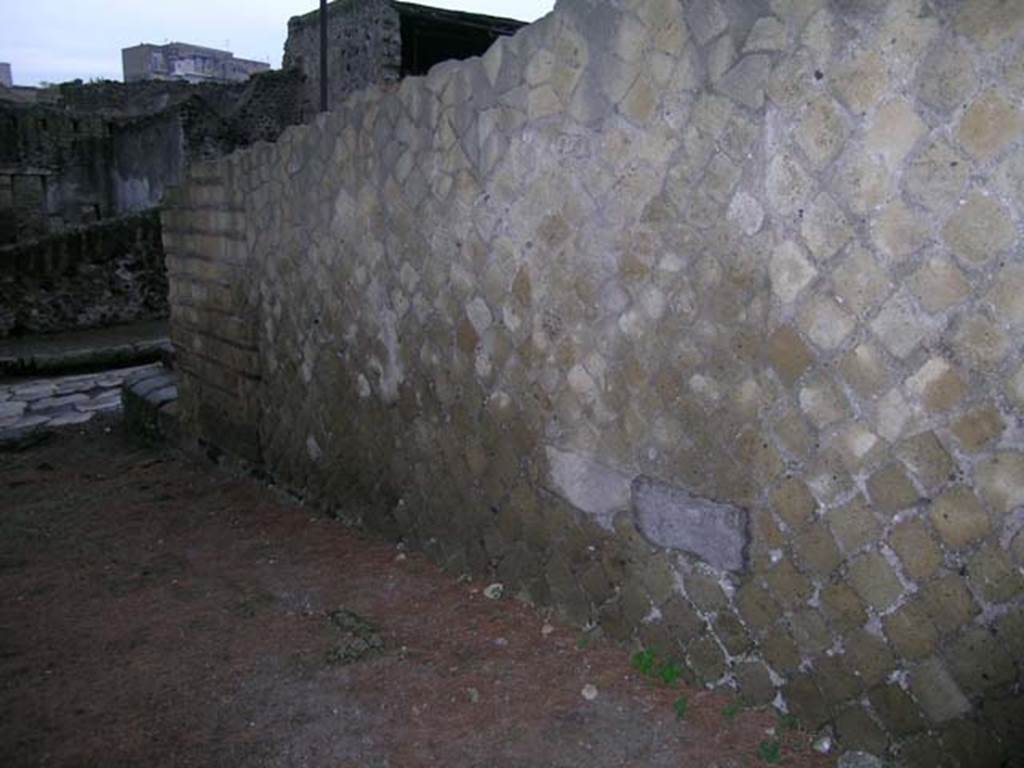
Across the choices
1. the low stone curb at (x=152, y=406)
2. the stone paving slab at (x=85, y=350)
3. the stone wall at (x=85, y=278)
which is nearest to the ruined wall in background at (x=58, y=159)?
the stone wall at (x=85, y=278)

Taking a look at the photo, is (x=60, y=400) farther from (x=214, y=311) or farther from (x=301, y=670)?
(x=301, y=670)

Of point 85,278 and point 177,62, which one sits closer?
point 85,278

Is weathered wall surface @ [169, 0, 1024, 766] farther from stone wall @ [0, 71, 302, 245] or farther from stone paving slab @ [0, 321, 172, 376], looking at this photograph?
stone wall @ [0, 71, 302, 245]

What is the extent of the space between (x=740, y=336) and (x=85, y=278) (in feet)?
41.2

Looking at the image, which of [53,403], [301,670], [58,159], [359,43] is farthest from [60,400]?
[58,159]

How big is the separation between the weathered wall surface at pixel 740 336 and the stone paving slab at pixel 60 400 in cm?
457

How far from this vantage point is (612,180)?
281 cm

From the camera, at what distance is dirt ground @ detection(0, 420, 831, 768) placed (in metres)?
2.62

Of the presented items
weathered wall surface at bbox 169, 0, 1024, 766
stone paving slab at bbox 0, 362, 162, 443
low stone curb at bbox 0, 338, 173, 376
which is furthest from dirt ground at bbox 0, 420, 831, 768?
low stone curb at bbox 0, 338, 173, 376

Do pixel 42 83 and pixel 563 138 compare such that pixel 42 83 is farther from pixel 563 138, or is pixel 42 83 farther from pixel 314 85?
pixel 563 138

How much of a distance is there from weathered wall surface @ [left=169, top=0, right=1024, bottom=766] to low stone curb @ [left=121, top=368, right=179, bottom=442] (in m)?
3.23

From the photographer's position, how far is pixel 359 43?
57.4 feet

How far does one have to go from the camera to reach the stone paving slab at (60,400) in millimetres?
7438

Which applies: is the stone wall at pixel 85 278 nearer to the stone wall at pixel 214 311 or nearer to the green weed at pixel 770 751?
the stone wall at pixel 214 311
